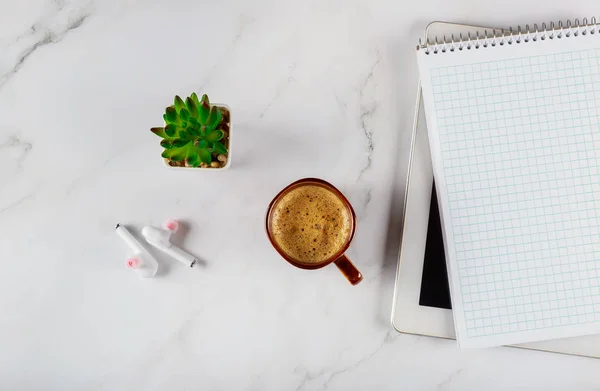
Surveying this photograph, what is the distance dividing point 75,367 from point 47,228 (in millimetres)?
249

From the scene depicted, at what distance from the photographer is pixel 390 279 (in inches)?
35.2

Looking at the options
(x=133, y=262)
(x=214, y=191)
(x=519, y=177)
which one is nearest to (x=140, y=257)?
(x=133, y=262)

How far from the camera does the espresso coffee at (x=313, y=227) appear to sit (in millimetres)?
817

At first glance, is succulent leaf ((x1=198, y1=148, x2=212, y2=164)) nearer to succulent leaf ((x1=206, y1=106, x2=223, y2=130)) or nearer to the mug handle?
succulent leaf ((x1=206, y1=106, x2=223, y2=130))

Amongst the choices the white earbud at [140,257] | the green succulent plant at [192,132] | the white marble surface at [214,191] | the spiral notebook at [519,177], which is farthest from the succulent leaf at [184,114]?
the spiral notebook at [519,177]

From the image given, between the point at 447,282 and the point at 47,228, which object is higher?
the point at 47,228

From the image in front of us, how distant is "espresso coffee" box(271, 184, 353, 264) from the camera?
82cm

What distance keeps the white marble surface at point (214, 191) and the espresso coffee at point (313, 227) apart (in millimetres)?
83

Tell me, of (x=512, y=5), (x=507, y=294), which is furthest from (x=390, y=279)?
(x=512, y=5)

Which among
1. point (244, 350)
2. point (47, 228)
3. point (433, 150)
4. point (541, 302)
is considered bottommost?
point (541, 302)

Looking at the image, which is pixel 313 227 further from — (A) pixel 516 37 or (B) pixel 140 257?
(A) pixel 516 37

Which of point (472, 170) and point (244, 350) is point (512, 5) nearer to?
point (472, 170)

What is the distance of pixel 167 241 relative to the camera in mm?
882

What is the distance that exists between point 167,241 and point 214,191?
12 centimetres
